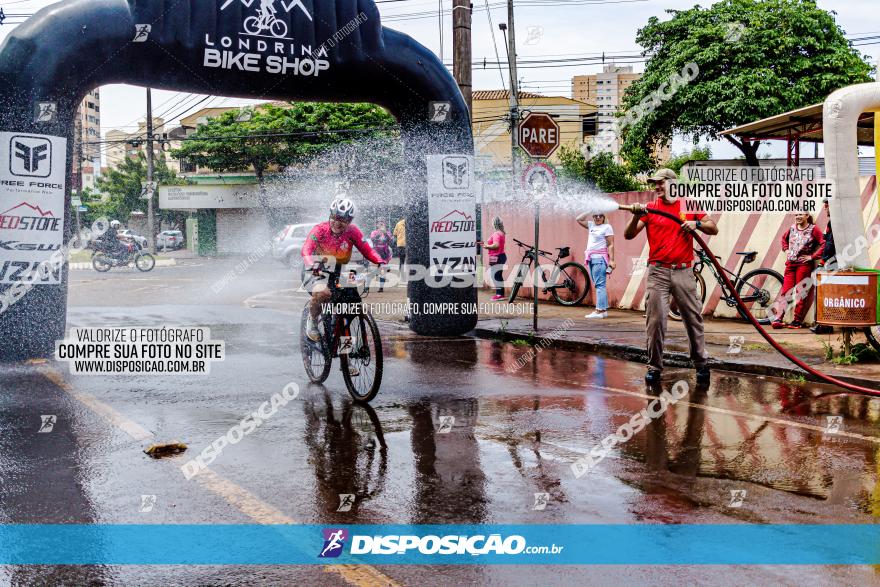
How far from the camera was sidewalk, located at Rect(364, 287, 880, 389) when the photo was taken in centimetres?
970

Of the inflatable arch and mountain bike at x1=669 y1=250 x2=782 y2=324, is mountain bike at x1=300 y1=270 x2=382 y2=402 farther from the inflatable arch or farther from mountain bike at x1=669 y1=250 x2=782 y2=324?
mountain bike at x1=669 y1=250 x2=782 y2=324

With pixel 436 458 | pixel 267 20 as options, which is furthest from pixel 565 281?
pixel 436 458

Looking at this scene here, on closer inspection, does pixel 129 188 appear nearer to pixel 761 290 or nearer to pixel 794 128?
pixel 794 128

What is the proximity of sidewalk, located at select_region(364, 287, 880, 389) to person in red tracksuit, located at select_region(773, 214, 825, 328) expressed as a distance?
399 mm

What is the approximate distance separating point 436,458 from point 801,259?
8.38 m

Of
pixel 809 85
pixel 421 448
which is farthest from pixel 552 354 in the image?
pixel 809 85

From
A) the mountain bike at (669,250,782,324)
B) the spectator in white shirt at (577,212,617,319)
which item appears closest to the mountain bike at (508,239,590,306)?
the spectator in white shirt at (577,212,617,319)

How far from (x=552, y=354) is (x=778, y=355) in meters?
2.78

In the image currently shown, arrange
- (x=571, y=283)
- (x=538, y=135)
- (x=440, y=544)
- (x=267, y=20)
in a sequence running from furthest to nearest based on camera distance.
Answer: (x=571, y=283)
(x=538, y=135)
(x=267, y=20)
(x=440, y=544)

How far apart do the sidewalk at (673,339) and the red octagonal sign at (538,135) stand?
2666mm

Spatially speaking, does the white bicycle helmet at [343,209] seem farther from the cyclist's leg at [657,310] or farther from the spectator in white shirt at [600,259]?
the spectator in white shirt at [600,259]

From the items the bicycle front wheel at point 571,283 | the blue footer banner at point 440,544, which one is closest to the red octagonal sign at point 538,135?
the bicycle front wheel at point 571,283

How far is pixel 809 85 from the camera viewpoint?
113ft

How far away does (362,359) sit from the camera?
830 centimetres
